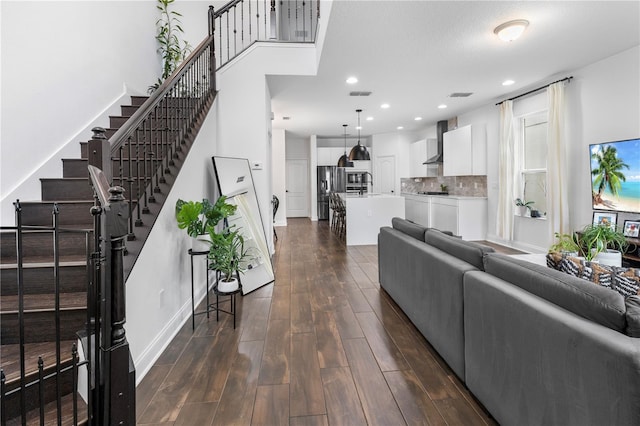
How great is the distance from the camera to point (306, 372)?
214cm

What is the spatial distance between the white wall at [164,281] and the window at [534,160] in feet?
18.7

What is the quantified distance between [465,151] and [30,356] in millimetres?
7684

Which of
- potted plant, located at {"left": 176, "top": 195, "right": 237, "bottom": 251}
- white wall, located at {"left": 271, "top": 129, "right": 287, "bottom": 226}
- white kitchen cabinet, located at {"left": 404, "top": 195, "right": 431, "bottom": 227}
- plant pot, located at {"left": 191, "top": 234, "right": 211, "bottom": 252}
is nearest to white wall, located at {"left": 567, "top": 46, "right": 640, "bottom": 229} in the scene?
white kitchen cabinet, located at {"left": 404, "top": 195, "right": 431, "bottom": 227}

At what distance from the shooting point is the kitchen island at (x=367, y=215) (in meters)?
6.56

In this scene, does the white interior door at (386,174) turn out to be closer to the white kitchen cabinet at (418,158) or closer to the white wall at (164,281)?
the white kitchen cabinet at (418,158)

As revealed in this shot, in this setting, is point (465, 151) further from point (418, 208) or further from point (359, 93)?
point (359, 93)

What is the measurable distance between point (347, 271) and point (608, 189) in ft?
11.9

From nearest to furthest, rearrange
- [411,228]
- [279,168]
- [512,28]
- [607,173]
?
[411,228]
[512,28]
[607,173]
[279,168]

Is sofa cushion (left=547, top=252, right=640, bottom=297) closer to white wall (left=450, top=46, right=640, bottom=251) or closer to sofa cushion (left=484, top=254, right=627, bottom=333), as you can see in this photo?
sofa cushion (left=484, top=254, right=627, bottom=333)

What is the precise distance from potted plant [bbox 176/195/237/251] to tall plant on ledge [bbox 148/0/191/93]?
10.6 ft

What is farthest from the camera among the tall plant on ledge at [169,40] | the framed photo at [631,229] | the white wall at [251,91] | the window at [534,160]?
the window at [534,160]

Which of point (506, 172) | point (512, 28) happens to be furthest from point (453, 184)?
point (512, 28)

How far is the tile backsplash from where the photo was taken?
23.8 feet

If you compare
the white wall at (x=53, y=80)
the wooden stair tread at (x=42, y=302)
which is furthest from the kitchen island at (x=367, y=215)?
the wooden stair tread at (x=42, y=302)
